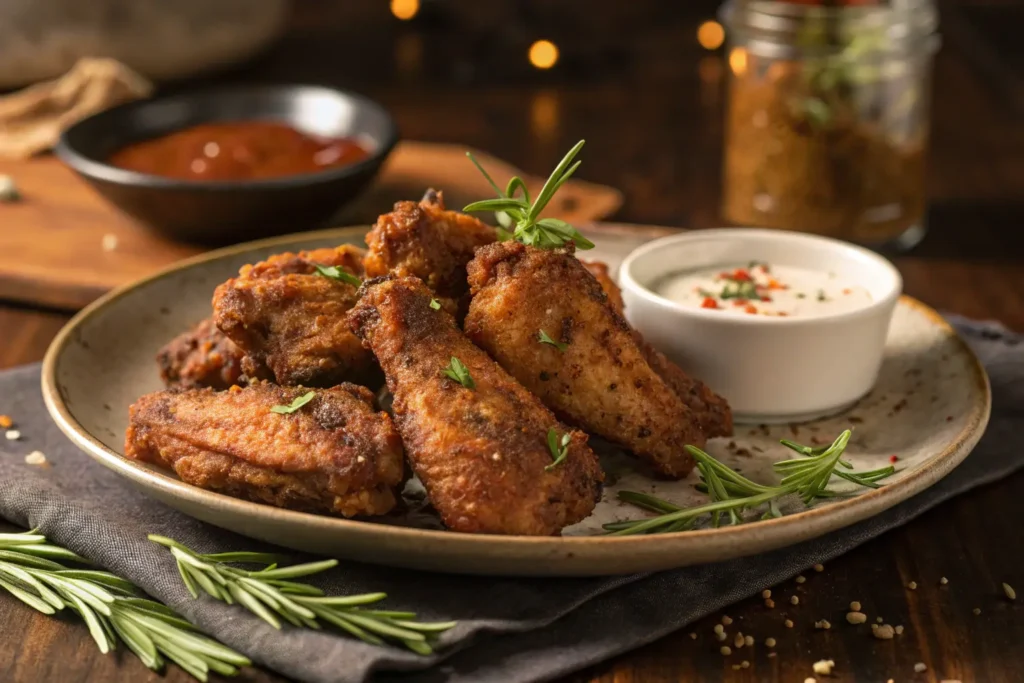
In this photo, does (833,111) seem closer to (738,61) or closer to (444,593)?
(738,61)

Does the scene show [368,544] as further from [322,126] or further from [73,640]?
[322,126]

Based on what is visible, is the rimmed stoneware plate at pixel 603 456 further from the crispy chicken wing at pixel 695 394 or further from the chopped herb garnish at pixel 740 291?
the chopped herb garnish at pixel 740 291

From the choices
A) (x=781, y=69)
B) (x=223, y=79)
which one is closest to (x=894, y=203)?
(x=781, y=69)

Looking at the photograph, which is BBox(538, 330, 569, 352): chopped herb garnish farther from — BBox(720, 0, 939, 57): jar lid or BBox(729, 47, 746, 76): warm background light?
BBox(729, 47, 746, 76): warm background light

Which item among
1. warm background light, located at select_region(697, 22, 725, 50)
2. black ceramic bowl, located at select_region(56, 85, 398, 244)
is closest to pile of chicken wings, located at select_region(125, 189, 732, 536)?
black ceramic bowl, located at select_region(56, 85, 398, 244)

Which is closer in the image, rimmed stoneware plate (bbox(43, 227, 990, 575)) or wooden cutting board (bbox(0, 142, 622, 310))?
rimmed stoneware plate (bbox(43, 227, 990, 575))

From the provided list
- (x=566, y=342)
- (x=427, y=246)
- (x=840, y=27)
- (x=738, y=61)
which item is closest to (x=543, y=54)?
(x=738, y=61)

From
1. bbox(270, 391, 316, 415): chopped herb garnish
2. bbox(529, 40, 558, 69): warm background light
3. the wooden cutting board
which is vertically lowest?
bbox(529, 40, 558, 69): warm background light

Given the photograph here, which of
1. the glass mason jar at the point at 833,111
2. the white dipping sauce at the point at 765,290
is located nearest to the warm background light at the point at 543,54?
the glass mason jar at the point at 833,111
